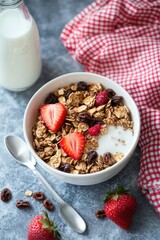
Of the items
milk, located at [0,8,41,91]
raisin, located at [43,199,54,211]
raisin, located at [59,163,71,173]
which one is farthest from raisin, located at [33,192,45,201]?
milk, located at [0,8,41,91]

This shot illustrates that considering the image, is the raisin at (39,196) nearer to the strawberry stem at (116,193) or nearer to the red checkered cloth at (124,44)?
the strawberry stem at (116,193)

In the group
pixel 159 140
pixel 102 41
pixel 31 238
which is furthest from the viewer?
pixel 102 41

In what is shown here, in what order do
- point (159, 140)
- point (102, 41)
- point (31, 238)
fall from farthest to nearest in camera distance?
point (102, 41)
point (159, 140)
point (31, 238)

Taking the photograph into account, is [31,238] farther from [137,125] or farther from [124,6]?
[124,6]

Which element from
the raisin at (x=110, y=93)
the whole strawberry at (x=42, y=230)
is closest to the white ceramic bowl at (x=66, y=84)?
the raisin at (x=110, y=93)

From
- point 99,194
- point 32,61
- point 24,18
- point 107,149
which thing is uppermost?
point 24,18

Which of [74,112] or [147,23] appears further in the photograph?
[147,23]

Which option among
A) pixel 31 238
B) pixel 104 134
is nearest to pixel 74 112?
pixel 104 134
